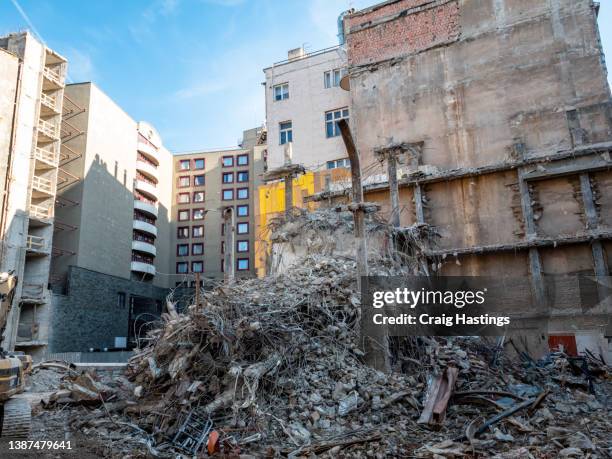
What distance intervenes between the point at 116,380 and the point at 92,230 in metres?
32.0

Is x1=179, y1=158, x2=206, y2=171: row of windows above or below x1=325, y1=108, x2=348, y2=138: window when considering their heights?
above

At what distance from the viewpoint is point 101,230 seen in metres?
41.5

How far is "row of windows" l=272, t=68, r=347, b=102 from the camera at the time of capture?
33531 mm

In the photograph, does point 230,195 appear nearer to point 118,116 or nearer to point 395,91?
point 118,116

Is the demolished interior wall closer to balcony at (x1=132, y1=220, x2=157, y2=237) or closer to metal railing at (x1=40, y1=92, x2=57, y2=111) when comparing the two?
metal railing at (x1=40, y1=92, x2=57, y2=111)

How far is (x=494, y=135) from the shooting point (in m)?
22.7

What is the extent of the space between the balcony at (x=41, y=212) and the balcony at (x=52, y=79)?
9790mm

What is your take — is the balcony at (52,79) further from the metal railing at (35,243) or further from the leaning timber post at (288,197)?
the leaning timber post at (288,197)

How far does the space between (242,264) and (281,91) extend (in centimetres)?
2767

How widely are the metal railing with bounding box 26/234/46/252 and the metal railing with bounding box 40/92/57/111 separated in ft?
33.4

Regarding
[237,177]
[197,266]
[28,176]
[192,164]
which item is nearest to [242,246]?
[197,266]

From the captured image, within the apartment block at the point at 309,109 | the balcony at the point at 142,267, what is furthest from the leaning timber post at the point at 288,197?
the balcony at the point at 142,267

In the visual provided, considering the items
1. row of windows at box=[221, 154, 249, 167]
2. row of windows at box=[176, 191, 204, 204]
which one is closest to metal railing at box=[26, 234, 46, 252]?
row of windows at box=[176, 191, 204, 204]

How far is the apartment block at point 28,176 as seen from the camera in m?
30.9
